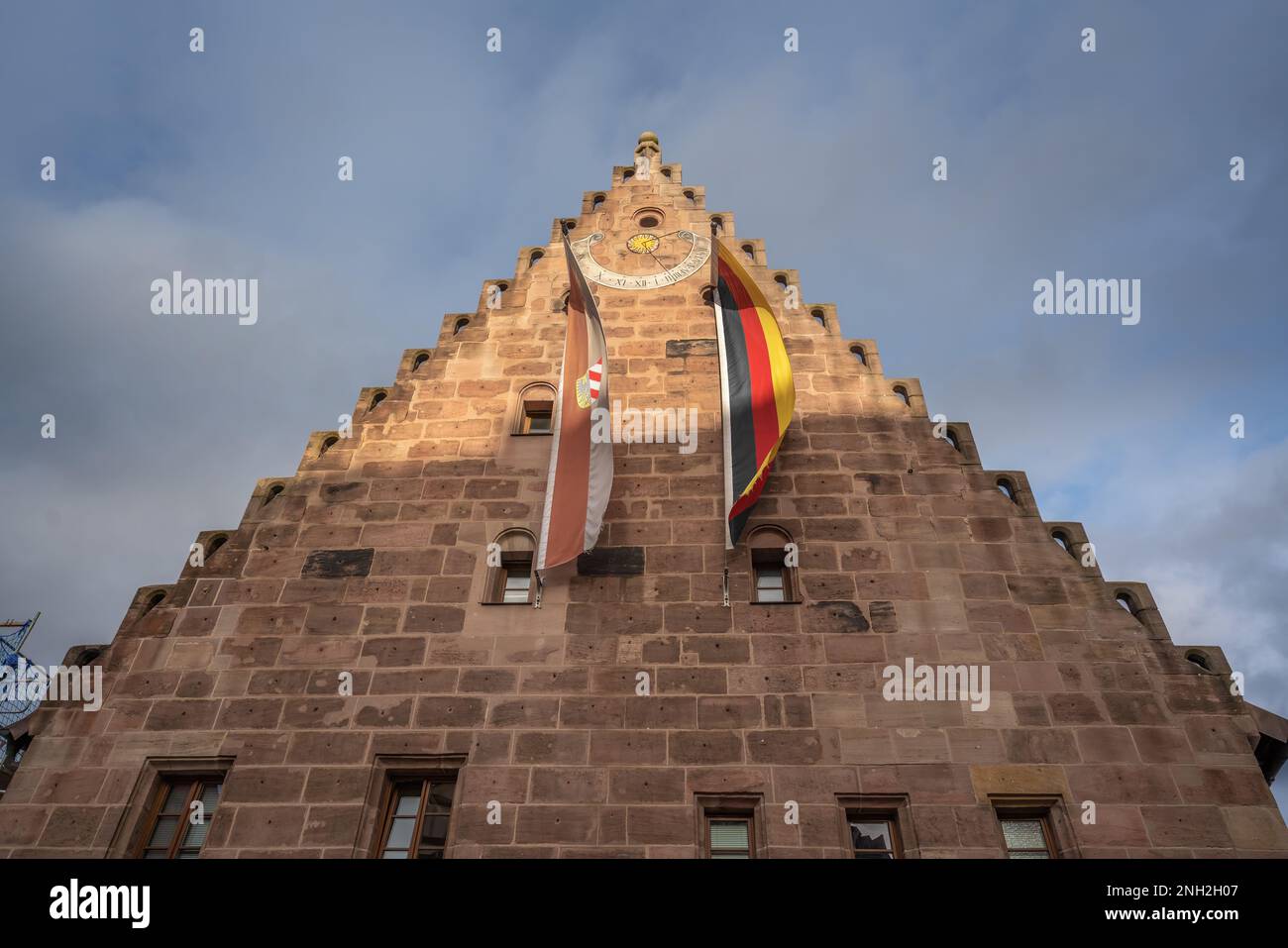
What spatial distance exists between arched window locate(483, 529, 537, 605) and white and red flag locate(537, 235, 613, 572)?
1.69 ft

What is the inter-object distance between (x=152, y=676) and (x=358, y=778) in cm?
335

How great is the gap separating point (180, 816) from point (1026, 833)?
33.0ft

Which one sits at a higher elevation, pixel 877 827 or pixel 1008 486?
pixel 1008 486

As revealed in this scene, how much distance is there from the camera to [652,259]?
60.2ft

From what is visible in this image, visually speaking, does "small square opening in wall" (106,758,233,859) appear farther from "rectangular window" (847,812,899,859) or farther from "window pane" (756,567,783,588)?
"rectangular window" (847,812,899,859)

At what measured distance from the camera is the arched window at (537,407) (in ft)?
51.1

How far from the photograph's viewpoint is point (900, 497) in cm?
1390

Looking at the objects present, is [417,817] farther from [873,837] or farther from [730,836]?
[873,837]

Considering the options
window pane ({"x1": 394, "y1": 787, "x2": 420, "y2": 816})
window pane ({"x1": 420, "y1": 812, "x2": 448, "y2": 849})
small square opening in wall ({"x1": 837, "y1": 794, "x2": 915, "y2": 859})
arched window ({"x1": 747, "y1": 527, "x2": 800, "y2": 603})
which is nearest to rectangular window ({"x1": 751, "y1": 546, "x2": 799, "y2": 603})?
arched window ({"x1": 747, "y1": 527, "x2": 800, "y2": 603})

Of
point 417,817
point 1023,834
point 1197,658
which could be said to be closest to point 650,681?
point 417,817

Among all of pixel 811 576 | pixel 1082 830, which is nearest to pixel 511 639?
pixel 811 576
